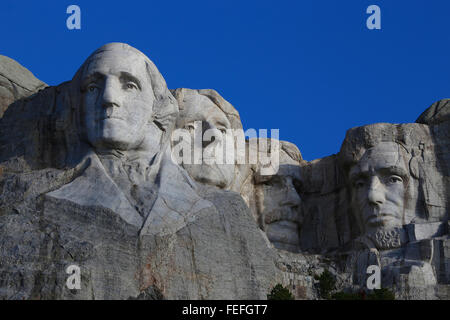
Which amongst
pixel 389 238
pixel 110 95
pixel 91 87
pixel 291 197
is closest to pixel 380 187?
pixel 389 238

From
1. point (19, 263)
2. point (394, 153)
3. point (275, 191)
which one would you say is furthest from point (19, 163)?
point (394, 153)

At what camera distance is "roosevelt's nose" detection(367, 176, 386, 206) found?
26969 millimetres

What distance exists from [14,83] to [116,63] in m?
3.75

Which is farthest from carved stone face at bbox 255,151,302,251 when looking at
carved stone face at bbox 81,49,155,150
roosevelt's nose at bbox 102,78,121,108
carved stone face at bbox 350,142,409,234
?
roosevelt's nose at bbox 102,78,121,108

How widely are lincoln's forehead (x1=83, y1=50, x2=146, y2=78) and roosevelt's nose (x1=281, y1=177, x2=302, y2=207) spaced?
4.83 m

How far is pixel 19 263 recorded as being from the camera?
22219 millimetres

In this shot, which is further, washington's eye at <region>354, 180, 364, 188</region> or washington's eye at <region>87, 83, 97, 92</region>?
washington's eye at <region>354, 180, 364, 188</region>

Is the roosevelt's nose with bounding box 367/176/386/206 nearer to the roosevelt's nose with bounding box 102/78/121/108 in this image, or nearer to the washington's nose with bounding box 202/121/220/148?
the washington's nose with bounding box 202/121/220/148

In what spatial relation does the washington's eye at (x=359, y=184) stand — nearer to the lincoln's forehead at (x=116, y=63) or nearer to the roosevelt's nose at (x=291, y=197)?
the roosevelt's nose at (x=291, y=197)

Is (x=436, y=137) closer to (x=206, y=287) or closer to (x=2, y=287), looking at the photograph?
(x=206, y=287)

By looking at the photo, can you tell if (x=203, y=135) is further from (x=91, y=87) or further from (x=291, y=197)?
(x=91, y=87)

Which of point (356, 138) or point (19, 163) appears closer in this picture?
point (19, 163)

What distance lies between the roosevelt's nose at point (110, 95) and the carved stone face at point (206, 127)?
2.44m

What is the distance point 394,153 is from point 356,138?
3.11 ft
